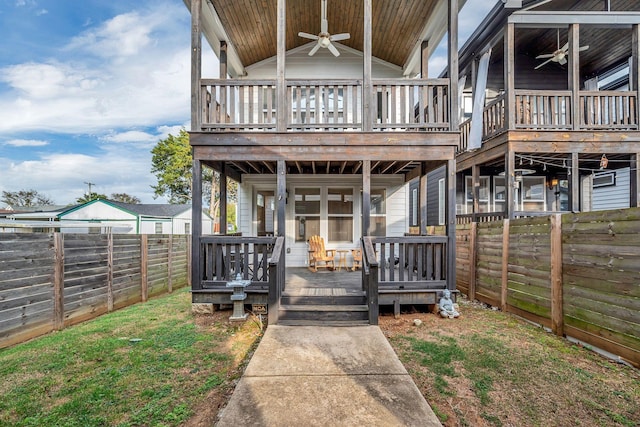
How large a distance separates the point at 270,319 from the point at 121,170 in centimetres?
4807

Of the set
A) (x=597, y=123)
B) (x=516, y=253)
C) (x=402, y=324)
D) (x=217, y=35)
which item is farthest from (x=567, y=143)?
(x=217, y=35)

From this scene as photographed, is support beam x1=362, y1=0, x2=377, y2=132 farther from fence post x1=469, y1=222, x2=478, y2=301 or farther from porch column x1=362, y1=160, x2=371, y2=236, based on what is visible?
fence post x1=469, y1=222, x2=478, y2=301

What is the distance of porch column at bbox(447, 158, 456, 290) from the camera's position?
4.77m

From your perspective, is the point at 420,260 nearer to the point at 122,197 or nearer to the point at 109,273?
the point at 109,273

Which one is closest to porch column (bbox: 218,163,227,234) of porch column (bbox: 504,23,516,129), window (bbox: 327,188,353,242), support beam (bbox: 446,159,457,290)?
window (bbox: 327,188,353,242)

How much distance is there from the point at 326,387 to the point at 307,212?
5210mm

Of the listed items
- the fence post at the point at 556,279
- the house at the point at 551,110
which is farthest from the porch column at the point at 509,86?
the fence post at the point at 556,279

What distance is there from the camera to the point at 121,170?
1649 inches

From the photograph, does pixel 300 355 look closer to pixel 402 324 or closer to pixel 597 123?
pixel 402 324

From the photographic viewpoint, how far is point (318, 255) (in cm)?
668

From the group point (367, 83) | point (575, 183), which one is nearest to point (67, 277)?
point (367, 83)

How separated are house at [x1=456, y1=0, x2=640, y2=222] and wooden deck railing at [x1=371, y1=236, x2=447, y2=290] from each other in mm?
3201

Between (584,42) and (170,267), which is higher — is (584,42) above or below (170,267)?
above

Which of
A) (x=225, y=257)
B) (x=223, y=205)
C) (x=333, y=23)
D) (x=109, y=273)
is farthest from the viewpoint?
(x=333, y=23)
